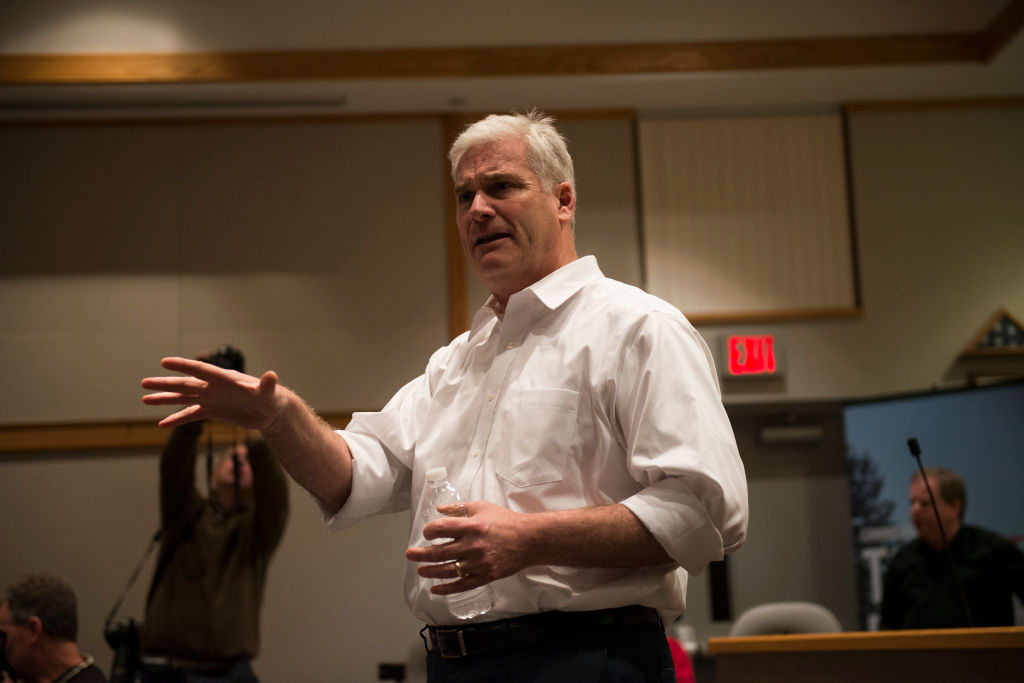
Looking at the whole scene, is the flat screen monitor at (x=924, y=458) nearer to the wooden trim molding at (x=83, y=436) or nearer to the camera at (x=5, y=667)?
the wooden trim molding at (x=83, y=436)

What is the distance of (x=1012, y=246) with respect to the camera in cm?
502

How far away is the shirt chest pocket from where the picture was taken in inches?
56.0

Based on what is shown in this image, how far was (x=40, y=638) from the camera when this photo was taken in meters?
2.78

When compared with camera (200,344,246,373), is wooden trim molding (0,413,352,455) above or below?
below

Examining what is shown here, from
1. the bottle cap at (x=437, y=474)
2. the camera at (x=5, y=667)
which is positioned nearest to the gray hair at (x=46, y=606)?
the camera at (x=5, y=667)

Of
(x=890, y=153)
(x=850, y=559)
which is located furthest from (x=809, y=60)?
(x=850, y=559)

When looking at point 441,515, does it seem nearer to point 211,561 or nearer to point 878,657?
point 878,657

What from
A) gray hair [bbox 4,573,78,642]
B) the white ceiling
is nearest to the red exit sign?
the white ceiling

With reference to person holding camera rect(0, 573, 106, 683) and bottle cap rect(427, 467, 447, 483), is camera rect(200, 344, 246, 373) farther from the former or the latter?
bottle cap rect(427, 467, 447, 483)

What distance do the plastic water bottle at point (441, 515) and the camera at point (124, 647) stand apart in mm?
2095

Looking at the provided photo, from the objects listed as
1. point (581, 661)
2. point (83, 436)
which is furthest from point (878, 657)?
point (83, 436)

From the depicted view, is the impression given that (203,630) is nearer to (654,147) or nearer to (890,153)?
(654,147)

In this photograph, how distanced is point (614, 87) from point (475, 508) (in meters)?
3.86

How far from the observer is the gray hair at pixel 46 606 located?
2795 mm
